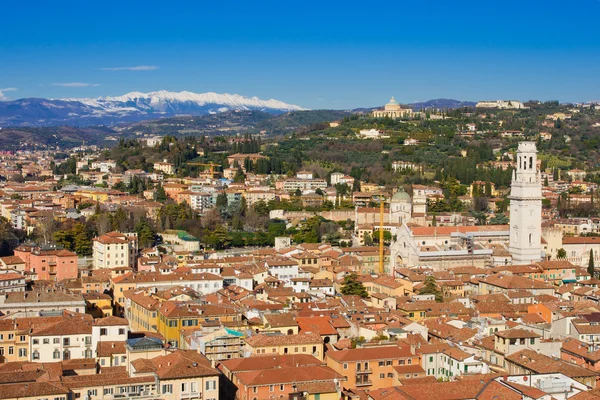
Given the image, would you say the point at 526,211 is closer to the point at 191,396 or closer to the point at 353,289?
the point at 353,289

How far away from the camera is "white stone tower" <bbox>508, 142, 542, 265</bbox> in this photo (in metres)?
36.5

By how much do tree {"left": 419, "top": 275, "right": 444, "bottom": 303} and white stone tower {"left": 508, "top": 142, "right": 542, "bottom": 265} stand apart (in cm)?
784

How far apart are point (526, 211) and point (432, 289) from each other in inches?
356

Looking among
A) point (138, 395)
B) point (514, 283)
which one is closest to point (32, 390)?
point (138, 395)

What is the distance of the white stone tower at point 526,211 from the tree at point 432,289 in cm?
784

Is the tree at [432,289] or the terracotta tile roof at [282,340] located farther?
the tree at [432,289]

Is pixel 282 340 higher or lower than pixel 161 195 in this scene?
lower

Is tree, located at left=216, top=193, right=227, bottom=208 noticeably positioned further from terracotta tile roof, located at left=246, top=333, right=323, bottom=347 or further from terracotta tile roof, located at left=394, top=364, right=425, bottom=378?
terracotta tile roof, located at left=394, top=364, right=425, bottom=378

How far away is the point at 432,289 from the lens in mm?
29312

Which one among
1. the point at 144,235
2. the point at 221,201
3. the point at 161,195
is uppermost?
the point at 161,195

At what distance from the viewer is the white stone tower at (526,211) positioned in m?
36.5

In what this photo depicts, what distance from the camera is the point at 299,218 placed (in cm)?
5200

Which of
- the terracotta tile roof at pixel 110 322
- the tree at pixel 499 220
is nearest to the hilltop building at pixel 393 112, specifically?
the tree at pixel 499 220

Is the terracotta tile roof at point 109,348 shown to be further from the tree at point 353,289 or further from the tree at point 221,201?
the tree at point 221,201
